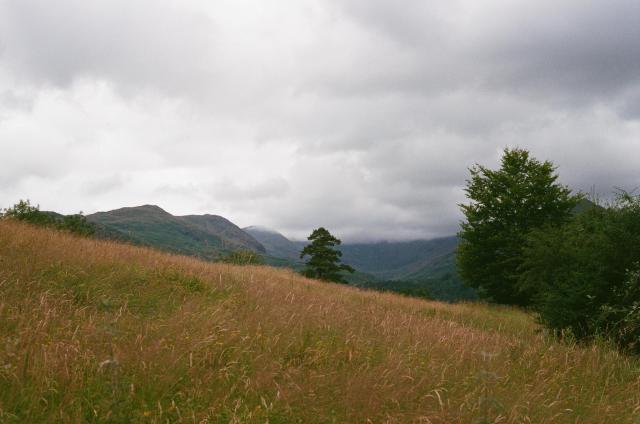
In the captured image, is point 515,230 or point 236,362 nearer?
point 236,362

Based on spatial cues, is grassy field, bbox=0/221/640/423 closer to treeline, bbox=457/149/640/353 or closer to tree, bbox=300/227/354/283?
treeline, bbox=457/149/640/353

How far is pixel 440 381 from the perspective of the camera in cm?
498

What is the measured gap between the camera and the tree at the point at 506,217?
91.5 ft

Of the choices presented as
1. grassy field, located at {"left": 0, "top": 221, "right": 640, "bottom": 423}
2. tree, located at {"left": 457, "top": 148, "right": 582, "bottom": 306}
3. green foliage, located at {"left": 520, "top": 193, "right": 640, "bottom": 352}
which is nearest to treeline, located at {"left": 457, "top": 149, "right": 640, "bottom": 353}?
tree, located at {"left": 457, "top": 148, "right": 582, "bottom": 306}

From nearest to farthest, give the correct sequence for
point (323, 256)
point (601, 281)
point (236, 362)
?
point (236, 362)
point (601, 281)
point (323, 256)

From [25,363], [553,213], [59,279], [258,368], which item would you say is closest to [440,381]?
[258,368]

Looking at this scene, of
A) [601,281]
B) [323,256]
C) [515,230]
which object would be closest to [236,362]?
[601,281]

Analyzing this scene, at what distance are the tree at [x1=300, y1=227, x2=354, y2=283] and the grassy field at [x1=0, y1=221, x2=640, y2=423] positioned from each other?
43940 millimetres

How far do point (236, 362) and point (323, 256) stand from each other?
4806 cm

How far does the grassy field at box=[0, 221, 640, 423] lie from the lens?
3.79m

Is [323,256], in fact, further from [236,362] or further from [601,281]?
[236,362]

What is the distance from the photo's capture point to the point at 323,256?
172 ft

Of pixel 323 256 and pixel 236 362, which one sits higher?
pixel 323 256

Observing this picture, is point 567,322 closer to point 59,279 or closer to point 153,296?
point 153,296
